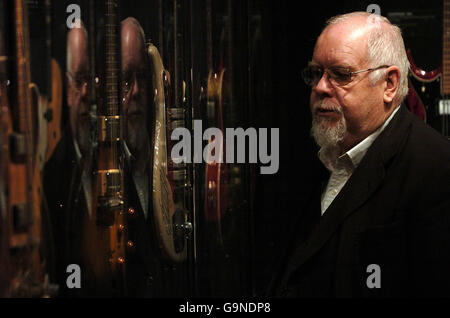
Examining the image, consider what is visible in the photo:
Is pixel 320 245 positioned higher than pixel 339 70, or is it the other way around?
pixel 339 70

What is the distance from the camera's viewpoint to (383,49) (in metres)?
1.75

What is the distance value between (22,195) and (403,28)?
5.28 feet

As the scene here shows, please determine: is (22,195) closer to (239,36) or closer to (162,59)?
(162,59)

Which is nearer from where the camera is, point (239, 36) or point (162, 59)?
point (162, 59)

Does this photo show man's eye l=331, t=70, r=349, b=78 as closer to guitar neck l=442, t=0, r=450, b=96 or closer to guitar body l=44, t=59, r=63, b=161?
guitar neck l=442, t=0, r=450, b=96

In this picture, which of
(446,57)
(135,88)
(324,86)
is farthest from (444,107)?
(135,88)

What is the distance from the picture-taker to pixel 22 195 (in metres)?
1.16

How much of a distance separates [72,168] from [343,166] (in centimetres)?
88

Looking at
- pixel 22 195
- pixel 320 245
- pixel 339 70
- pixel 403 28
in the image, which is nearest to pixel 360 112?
pixel 339 70

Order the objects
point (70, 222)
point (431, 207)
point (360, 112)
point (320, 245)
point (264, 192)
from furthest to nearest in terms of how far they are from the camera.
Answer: point (264, 192) < point (360, 112) < point (320, 245) < point (431, 207) < point (70, 222)

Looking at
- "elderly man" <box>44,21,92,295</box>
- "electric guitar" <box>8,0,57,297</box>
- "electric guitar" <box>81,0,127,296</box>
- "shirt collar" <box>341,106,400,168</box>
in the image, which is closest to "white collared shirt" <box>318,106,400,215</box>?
"shirt collar" <box>341,106,400,168</box>

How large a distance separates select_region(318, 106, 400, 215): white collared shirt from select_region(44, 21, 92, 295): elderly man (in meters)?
0.79

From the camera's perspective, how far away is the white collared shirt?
5.82 ft

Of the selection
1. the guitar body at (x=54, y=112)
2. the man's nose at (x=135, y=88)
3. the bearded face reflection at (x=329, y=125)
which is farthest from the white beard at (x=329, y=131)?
the guitar body at (x=54, y=112)
